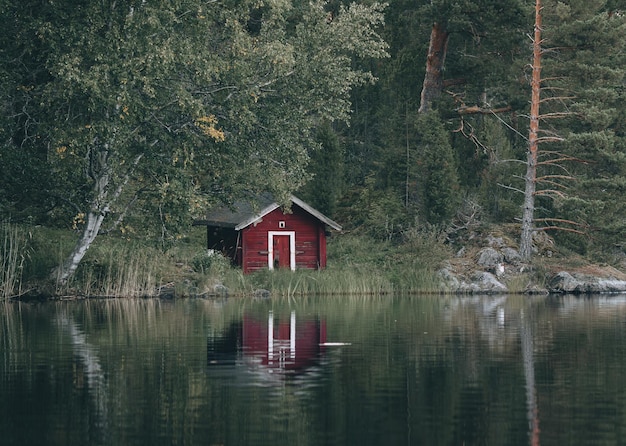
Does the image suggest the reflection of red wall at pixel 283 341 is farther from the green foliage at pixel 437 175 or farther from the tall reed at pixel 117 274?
the green foliage at pixel 437 175

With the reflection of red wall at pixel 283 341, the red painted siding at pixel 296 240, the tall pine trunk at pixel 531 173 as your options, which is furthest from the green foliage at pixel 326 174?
the reflection of red wall at pixel 283 341

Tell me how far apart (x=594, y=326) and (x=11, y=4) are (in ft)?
69.3

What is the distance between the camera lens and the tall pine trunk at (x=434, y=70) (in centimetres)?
5894

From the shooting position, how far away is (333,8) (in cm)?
6969

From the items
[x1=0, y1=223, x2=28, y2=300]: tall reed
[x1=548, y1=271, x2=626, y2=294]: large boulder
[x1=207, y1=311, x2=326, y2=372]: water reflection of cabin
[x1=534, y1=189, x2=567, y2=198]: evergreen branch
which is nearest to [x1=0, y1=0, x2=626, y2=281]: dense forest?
[x1=534, y1=189, x2=567, y2=198]: evergreen branch

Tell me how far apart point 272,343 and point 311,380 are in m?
6.24

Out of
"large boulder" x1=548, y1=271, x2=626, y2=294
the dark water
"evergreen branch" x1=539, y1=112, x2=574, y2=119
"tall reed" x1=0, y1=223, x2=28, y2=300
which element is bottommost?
the dark water

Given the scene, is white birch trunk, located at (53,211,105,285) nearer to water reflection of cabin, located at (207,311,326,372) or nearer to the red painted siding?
water reflection of cabin, located at (207,311,326,372)

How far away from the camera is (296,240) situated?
53281 mm

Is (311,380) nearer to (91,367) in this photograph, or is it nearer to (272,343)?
(91,367)

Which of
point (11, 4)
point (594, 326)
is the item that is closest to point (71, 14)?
point (11, 4)

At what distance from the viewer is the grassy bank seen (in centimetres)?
4116

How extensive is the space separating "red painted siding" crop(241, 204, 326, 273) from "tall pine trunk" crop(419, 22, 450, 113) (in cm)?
976

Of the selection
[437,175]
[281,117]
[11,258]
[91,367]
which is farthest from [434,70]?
[91,367]
